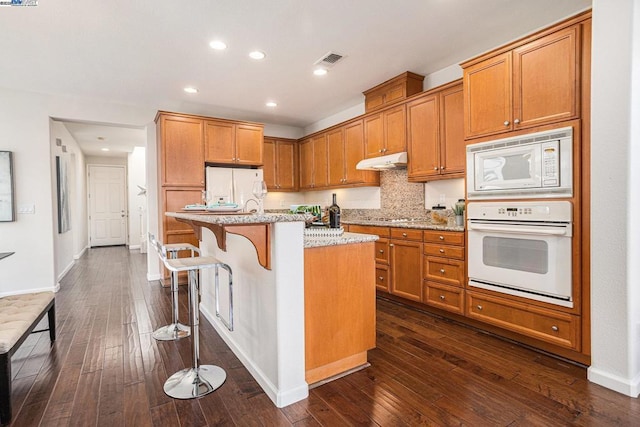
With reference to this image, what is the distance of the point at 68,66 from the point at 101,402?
3.47 m

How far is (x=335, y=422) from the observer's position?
1708 millimetres

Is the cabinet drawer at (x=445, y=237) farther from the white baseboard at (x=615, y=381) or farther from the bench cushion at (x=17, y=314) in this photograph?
the bench cushion at (x=17, y=314)

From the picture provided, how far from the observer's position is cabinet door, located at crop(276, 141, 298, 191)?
609cm

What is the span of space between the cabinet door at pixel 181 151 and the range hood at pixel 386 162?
2.37 meters

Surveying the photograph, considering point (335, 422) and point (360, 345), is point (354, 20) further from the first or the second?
point (335, 422)

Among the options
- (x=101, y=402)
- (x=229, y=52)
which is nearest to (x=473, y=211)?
(x=229, y=52)

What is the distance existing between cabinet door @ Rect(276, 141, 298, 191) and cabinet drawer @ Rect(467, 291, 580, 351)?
4.00m

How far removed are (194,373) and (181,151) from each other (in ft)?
11.2

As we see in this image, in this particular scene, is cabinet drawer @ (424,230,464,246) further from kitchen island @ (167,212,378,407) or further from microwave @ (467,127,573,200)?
kitchen island @ (167,212,378,407)

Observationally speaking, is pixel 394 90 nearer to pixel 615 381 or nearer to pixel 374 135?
pixel 374 135

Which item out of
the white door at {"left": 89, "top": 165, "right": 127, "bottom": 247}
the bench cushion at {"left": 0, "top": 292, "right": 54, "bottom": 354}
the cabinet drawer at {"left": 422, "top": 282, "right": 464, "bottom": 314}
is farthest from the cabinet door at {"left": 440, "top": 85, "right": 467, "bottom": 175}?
the white door at {"left": 89, "top": 165, "right": 127, "bottom": 247}

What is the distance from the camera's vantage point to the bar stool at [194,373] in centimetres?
200

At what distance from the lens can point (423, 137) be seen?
3691 millimetres

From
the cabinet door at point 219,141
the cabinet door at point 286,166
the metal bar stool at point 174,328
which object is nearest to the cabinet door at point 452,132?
the metal bar stool at point 174,328
